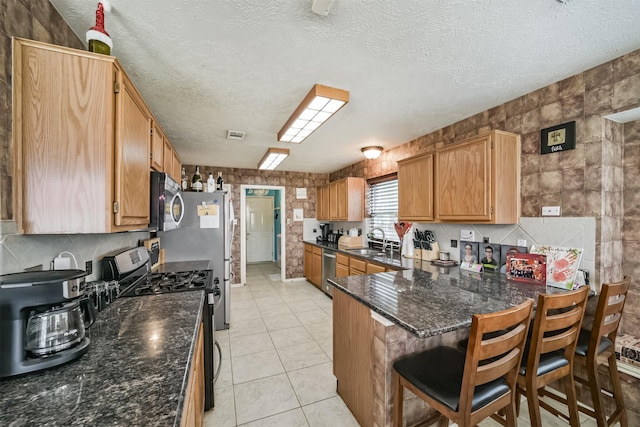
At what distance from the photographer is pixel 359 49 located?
1591 mm

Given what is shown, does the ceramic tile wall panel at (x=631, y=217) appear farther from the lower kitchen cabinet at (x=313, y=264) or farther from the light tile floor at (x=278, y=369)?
the lower kitchen cabinet at (x=313, y=264)

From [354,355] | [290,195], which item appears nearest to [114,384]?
[354,355]

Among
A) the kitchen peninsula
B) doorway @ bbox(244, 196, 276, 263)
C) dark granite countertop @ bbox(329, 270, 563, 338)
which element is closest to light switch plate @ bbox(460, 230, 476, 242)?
dark granite countertop @ bbox(329, 270, 563, 338)

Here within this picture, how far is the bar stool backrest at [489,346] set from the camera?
3.33 ft

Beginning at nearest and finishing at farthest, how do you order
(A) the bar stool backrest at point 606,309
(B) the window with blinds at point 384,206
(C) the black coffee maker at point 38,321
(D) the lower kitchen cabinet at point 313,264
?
(C) the black coffee maker at point 38,321, (A) the bar stool backrest at point 606,309, (B) the window with blinds at point 384,206, (D) the lower kitchen cabinet at point 313,264

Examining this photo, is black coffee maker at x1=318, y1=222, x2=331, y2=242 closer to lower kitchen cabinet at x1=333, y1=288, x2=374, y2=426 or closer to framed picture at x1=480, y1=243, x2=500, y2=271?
framed picture at x1=480, y1=243, x2=500, y2=271

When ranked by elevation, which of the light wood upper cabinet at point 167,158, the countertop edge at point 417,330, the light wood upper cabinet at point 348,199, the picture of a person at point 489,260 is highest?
the light wood upper cabinet at point 167,158

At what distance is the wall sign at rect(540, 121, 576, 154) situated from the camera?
189 cm

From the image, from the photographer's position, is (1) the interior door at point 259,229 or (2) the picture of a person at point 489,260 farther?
(1) the interior door at point 259,229

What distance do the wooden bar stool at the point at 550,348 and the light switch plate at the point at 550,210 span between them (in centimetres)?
86

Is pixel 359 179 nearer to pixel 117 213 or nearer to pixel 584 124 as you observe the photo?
pixel 584 124

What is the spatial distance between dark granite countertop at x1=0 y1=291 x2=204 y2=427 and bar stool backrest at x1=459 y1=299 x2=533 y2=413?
3.47 ft

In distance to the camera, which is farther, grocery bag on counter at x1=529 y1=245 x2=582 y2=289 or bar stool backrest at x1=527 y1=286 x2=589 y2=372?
grocery bag on counter at x1=529 y1=245 x2=582 y2=289

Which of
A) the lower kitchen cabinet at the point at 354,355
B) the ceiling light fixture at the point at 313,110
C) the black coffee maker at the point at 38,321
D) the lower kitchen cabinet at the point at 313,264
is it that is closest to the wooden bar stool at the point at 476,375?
the lower kitchen cabinet at the point at 354,355
